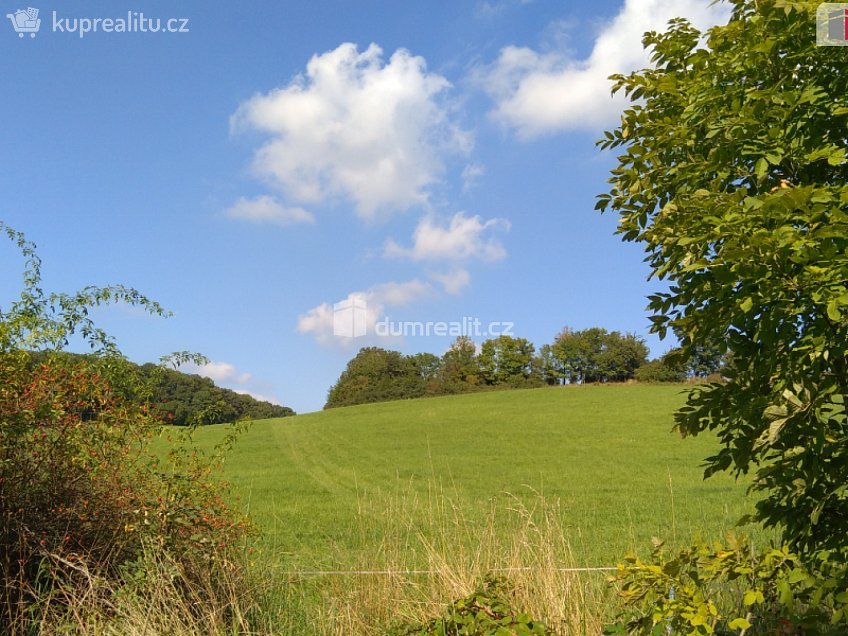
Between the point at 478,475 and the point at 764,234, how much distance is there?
17.3 m

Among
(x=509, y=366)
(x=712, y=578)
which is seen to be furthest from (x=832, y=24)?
(x=509, y=366)

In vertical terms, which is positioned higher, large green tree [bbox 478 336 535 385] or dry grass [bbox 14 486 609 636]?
large green tree [bbox 478 336 535 385]

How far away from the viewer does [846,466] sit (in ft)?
→ 10.1

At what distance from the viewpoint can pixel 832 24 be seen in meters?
3.49

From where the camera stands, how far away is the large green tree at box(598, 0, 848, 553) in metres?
2.80

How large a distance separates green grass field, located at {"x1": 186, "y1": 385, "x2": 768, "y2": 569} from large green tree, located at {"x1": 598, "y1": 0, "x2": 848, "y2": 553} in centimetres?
80

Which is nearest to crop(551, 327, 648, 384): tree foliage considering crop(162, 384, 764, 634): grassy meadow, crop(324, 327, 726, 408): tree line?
crop(324, 327, 726, 408): tree line

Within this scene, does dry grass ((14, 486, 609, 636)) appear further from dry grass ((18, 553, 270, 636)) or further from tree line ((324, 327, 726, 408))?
tree line ((324, 327, 726, 408))

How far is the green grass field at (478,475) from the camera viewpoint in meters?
9.10

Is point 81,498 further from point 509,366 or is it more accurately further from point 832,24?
point 509,366

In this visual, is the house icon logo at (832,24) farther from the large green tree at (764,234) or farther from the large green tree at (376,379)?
the large green tree at (376,379)

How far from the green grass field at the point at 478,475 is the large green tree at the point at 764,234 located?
2.62ft

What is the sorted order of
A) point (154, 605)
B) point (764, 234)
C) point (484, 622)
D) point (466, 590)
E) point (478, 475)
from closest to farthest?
point (764, 234), point (484, 622), point (466, 590), point (154, 605), point (478, 475)

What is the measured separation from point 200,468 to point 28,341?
1.87m
